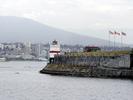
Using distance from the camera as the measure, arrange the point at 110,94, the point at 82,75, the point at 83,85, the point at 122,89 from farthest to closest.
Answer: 1. the point at 82,75
2. the point at 83,85
3. the point at 122,89
4. the point at 110,94

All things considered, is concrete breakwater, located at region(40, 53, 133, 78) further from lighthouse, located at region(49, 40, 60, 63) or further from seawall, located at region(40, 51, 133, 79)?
lighthouse, located at region(49, 40, 60, 63)

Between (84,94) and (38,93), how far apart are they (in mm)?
4643

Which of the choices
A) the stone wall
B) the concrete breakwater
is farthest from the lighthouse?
the stone wall

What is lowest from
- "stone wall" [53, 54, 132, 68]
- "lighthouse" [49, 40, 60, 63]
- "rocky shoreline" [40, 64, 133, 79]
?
"rocky shoreline" [40, 64, 133, 79]

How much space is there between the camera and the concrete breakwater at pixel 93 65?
283 ft

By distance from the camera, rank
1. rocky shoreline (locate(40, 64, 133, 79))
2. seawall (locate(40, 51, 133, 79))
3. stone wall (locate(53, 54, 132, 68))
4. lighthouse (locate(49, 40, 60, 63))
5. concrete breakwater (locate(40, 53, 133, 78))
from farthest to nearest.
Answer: lighthouse (locate(49, 40, 60, 63)), stone wall (locate(53, 54, 132, 68)), concrete breakwater (locate(40, 53, 133, 78)), seawall (locate(40, 51, 133, 79)), rocky shoreline (locate(40, 64, 133, 79))

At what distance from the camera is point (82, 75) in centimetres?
9319

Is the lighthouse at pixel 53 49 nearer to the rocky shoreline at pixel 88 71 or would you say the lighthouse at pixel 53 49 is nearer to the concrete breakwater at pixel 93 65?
the concrete breakwater at pixel 93 65

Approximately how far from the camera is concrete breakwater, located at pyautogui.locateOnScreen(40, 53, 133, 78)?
86312mm

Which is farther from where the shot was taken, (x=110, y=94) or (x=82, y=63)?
(x=82, y=63)

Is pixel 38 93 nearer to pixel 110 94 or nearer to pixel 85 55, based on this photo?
pixel 110 94

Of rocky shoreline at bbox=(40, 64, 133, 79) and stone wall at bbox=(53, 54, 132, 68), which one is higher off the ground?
stone wall at bbox=(53, 54, 132, 68)

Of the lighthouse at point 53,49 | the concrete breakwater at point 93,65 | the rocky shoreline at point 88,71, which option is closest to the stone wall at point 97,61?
the concrete breakwater at point 93,65

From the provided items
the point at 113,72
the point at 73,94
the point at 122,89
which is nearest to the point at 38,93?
the point at 73,94
